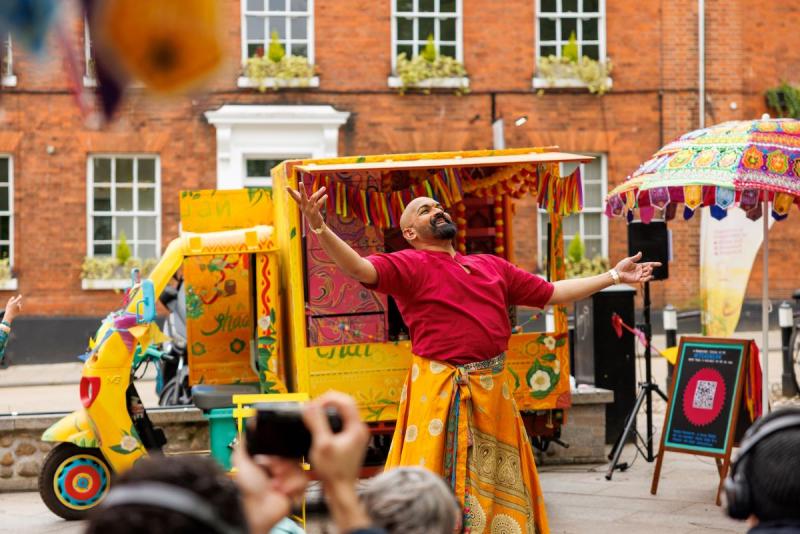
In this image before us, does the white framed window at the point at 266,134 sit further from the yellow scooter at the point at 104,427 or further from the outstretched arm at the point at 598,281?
the outstretched arm at the point at 598,281

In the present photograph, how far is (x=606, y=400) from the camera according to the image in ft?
30.5

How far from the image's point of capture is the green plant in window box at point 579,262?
19.8 m

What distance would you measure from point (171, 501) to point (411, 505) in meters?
0.70

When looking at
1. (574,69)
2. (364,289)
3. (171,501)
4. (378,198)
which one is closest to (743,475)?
(171,501)

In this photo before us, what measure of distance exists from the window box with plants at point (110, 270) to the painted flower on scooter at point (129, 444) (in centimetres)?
1197

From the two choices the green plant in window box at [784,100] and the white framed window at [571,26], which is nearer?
the green plant in window box at [784,100]

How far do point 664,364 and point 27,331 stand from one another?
958 cm

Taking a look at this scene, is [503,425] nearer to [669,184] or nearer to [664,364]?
[669,184]

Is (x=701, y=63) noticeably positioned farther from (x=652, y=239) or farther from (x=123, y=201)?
(x=652, y=239)

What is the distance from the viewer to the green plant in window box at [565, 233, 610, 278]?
19.8m

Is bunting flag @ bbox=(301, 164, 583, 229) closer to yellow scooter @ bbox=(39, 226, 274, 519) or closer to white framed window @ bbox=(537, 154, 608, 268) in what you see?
yellow scooter @ bbox=(39, 226, 274, 519)

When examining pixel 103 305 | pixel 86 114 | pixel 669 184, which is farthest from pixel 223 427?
pixel 103 305

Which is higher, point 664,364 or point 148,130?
point 148,130

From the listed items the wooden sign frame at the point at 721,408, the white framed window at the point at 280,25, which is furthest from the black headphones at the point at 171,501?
the white framed window at the point at 280,25
